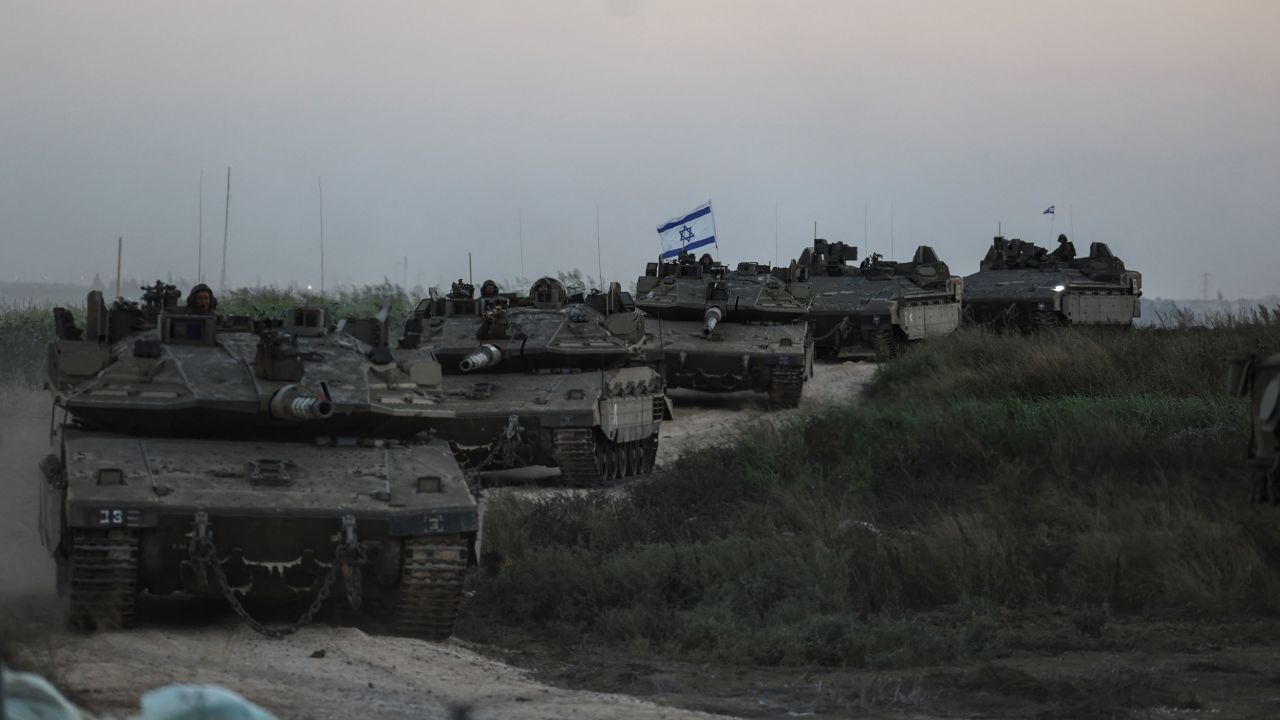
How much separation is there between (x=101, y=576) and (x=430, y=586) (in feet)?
6.20

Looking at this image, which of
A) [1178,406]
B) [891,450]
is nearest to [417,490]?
[891,450]

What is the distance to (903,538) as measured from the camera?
1336 centimetres

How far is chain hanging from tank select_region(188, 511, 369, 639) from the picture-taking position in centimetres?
968

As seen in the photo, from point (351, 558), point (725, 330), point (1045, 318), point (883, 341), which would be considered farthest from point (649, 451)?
point (1045, 318)

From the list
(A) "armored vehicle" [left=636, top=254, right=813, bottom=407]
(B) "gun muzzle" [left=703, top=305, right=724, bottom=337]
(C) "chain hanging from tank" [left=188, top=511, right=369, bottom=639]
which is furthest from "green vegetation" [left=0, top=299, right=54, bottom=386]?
(C) "chain hanging from tank" [left=188, top=511, right=369, bottom=639]

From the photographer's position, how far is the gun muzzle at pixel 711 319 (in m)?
25.3

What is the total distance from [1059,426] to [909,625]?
6307mm

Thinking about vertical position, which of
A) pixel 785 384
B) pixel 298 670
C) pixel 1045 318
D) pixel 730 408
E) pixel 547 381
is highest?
pixel 1045 318

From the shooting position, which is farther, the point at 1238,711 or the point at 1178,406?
the point at 1178,406

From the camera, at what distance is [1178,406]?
55.6 ft

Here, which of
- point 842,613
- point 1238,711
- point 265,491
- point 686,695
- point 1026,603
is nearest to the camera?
point 1238,711

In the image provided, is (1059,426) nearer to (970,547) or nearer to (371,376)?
(970,547)

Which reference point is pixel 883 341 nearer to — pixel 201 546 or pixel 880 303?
pixel 880 303

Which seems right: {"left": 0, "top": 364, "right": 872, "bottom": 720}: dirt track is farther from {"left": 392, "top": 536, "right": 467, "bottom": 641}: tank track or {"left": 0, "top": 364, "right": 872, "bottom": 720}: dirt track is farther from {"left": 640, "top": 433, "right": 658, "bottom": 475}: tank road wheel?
{"left": 640, "top": 433, "right": 658, "bottom": 475}: tank road wheel
